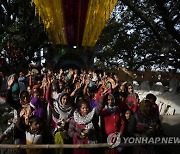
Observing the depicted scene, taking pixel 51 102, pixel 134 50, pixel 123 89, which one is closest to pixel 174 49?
pixel 134 50

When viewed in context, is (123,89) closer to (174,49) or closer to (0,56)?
(174,49)

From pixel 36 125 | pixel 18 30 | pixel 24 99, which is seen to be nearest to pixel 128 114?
pixel 36 125

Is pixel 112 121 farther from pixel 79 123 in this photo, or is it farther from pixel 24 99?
pixel 24 99

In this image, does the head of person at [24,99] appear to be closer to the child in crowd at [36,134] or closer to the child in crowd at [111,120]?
the child in crowd at [36,134]

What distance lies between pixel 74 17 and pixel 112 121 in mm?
7592

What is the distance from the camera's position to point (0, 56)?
20156 millimetres

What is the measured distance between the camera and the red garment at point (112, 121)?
500cm

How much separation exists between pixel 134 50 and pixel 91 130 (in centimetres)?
1741

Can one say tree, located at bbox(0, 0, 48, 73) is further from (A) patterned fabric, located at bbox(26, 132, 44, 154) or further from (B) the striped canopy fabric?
(A) patterned fabric, located at bbox(26, 132, 44, 154)

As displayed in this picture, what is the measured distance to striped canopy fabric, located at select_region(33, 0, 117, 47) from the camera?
393 inches

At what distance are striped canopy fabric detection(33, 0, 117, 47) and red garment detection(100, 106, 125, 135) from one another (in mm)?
4939

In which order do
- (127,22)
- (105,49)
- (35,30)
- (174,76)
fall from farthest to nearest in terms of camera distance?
(105,49), (35,30), (127,22), (174,76)

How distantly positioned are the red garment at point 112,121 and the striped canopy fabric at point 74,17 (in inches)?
194

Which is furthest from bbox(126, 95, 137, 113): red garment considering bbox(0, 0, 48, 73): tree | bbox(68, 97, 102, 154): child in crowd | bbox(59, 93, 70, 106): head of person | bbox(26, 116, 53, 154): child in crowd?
bbox(0, 0, 48, 73): tree
